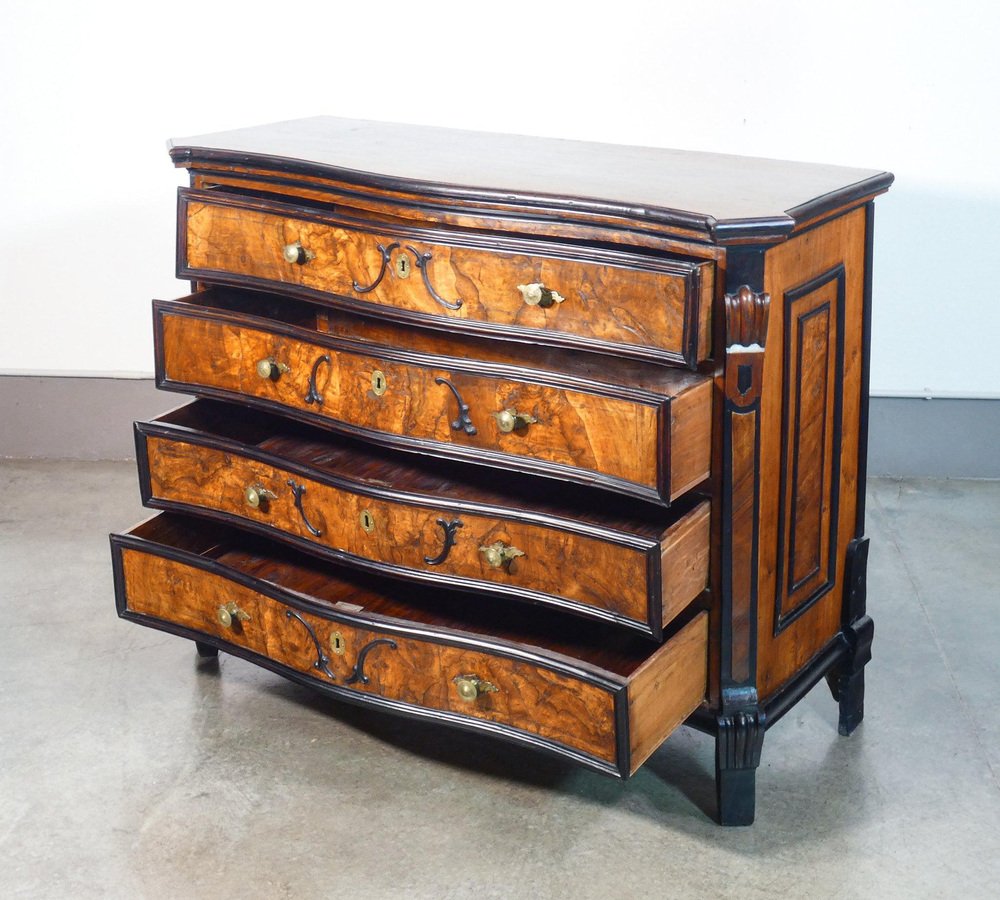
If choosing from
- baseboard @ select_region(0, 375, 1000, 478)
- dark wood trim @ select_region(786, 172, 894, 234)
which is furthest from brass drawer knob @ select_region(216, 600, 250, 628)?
baseboard @ select_region(0, 375, 1000, 478)

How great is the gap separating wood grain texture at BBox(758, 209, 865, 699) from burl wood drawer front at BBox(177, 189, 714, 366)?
0.17 m

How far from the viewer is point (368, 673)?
2266 mm

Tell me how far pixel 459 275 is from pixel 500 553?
1.35 feet

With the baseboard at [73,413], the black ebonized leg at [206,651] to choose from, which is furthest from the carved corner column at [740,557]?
the baseboard at [73,413]

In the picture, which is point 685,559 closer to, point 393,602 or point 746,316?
point 746,316

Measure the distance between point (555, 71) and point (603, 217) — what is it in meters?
1.55

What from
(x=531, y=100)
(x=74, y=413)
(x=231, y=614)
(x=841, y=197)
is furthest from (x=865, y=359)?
(x=74, y=413)

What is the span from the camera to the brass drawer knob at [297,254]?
223cm

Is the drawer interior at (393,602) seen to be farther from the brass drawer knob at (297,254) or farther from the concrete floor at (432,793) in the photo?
the brass drawer knob at (297,254)

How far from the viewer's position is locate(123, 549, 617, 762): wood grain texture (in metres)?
2.07

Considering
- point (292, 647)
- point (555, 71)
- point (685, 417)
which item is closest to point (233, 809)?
point (292, 647)

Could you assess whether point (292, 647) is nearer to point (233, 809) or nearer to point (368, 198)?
point (233, 809)

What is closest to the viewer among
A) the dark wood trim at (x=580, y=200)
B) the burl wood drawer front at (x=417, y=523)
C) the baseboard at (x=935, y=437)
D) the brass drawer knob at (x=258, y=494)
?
the dark wood trim at (x=580, y=200)

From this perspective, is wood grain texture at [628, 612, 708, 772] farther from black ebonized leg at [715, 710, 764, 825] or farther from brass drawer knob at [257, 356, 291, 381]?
brass drawer knob at [257, 356, 291, 381]
